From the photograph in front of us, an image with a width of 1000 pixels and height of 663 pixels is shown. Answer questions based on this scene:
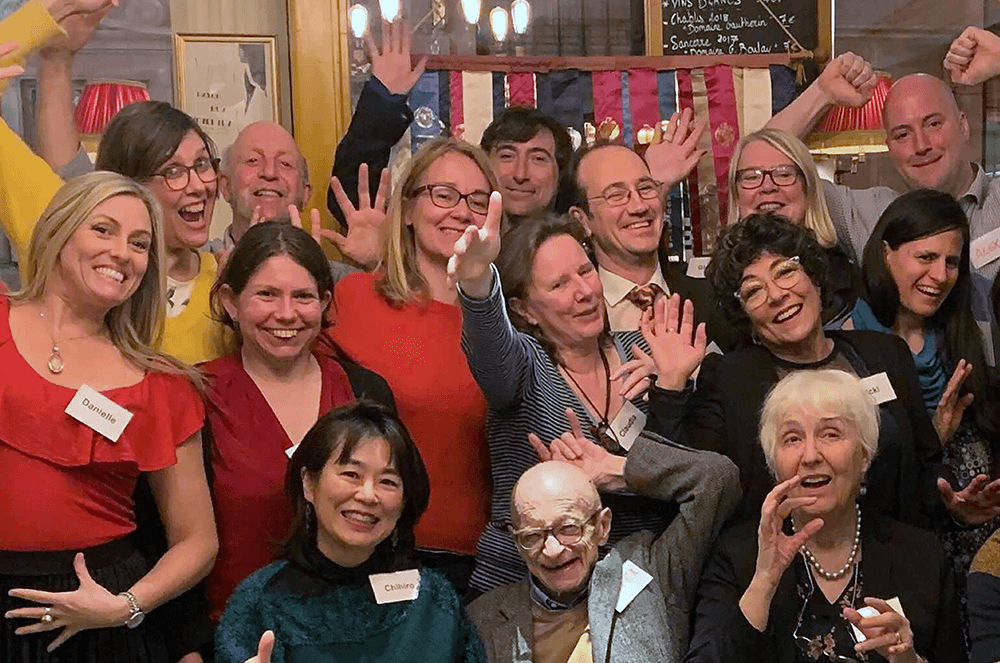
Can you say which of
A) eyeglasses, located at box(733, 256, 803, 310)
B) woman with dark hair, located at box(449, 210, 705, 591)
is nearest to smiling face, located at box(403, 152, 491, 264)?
woman with dark hair, located at box(449, 210, 705, 591)

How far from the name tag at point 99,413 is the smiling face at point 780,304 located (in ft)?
4.74

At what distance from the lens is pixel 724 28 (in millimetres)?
4867

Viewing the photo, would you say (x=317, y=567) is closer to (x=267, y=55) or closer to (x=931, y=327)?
(x=931, y=327)

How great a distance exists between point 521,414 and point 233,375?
64cm

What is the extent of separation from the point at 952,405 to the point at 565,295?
3.32 feet

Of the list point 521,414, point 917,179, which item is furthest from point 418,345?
point 917,179

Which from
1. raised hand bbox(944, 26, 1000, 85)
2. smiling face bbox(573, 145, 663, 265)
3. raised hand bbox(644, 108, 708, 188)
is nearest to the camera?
smiling face bbox(573, 145, 663, 265)

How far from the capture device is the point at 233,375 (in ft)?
9.25

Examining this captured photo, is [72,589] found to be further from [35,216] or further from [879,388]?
[879,388]

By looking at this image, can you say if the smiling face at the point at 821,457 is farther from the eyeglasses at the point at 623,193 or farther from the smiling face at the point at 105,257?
the smiling face at the point at 105,257

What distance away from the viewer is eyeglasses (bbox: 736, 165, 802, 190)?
3.60 metres

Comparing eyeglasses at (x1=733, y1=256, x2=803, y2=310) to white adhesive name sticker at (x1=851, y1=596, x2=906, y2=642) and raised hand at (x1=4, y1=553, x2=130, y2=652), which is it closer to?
white adhesive name sticker at (x1=851, y1=596, x2=906, y2=642)

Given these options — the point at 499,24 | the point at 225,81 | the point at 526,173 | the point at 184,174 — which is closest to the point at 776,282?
the point at 526,173

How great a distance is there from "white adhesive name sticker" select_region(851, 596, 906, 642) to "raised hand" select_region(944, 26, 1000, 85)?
1942 millimetres
